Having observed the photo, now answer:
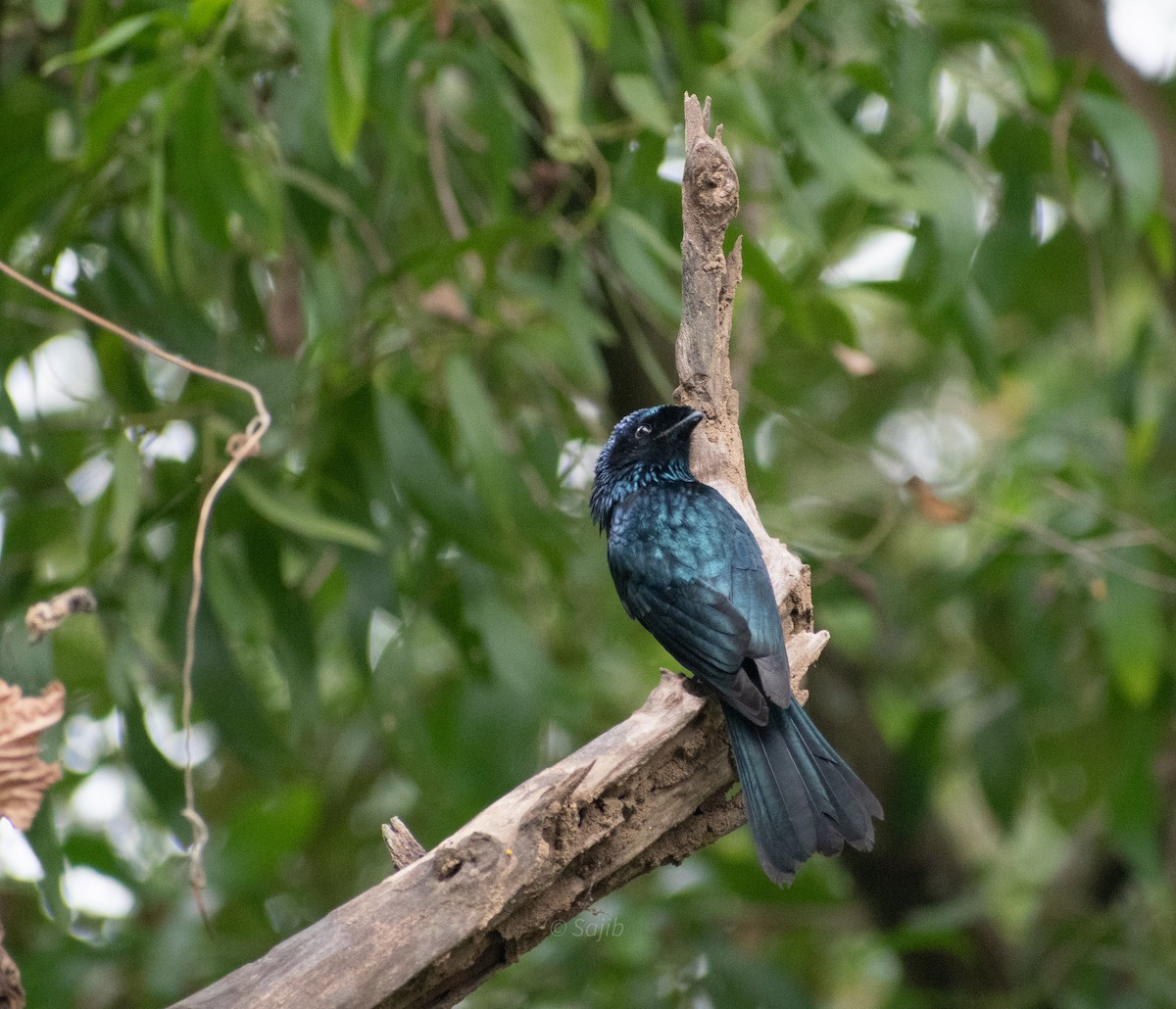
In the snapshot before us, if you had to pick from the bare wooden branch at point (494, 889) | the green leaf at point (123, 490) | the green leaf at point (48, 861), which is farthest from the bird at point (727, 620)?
the green leaf at point (48, 861)

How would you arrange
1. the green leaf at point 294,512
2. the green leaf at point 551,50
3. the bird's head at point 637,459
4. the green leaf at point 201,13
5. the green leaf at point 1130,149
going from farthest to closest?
the green leaf at point 1130,149, the bird's head at point 637,459, the green leaf at point 294,512, the green leaf at point 551,50, the green leaf at point 201,13

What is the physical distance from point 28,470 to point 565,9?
175 cm

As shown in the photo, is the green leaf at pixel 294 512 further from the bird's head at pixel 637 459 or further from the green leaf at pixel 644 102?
the green leaf at pixel 644 102

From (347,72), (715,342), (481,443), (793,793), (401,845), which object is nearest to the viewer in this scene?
(401,845)

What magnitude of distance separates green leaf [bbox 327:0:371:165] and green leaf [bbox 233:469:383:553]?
2.61 ft

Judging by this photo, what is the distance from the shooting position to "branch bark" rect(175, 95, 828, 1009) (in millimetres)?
1814

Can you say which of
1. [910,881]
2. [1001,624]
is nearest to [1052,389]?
[1001,624]

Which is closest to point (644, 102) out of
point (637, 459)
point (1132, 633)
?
point (637, 459)

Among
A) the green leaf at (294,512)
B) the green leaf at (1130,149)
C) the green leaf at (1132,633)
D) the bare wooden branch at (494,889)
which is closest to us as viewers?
the bare wooden branch at (494,889)

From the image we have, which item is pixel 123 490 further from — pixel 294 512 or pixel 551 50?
pixel 551 50

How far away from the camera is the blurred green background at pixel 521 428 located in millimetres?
3262

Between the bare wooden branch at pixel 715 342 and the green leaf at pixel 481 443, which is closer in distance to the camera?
the bare wooden branch at pixel 715 342

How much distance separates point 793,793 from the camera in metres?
2.38

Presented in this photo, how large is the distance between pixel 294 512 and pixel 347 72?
0.98 meters
